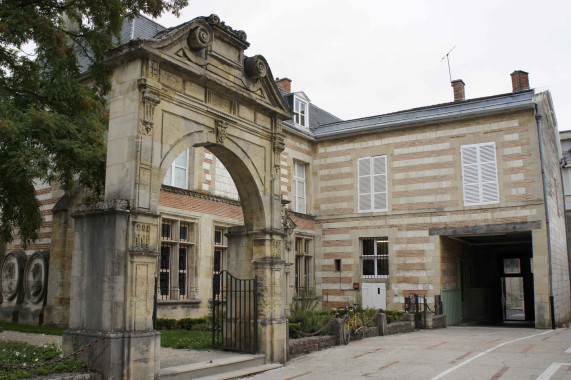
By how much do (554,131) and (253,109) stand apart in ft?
67.8

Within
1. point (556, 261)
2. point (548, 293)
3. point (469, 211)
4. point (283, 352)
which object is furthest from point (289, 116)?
point (556, 261)

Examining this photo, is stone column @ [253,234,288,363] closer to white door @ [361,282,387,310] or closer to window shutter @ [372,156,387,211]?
white door @ [361,282,387,310]

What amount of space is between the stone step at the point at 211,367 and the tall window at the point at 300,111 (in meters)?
15.6

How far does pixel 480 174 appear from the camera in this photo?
20266mm

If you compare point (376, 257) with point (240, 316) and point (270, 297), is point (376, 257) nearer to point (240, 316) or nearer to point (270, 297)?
point (270, 297)

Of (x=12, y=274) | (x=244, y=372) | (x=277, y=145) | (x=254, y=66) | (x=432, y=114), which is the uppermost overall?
(x=432, y=114)

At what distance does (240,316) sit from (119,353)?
A: 142 inches

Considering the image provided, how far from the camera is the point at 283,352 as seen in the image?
10.6 m

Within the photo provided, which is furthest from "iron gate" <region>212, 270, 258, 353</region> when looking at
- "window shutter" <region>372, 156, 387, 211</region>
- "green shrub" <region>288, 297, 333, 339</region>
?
"window shutter" <region>372, 156, 387, 211</region>

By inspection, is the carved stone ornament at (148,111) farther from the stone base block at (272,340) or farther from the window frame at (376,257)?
the window frame at (376,257)

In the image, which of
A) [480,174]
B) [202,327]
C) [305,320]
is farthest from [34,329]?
[480,174]

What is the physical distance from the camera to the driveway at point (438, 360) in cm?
943

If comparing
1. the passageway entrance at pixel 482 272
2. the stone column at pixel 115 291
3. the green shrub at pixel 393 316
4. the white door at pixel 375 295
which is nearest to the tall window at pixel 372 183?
the passageway entrance at pixel 482 272

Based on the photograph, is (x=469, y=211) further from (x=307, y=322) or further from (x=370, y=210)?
(x=307, y=322)
